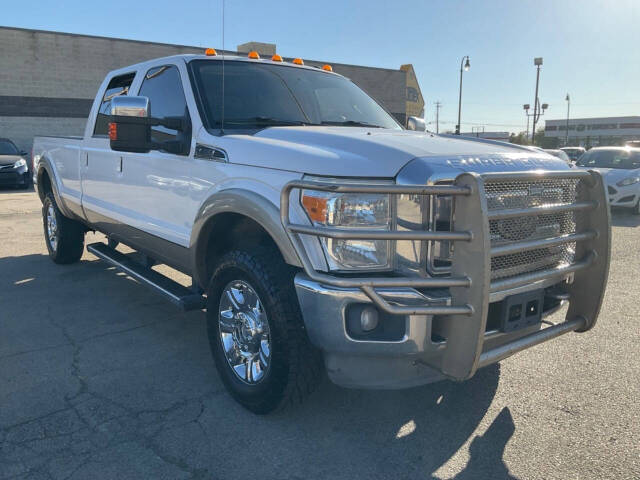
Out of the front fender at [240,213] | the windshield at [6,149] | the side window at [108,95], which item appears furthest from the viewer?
the windshield at [6,149]

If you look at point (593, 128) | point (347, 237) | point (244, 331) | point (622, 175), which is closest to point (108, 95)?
point (244, 331)

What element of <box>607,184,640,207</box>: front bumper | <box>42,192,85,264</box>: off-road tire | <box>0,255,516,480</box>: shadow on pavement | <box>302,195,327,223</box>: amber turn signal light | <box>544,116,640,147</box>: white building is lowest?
<box>0,255,516,480</box>: shadow on pavement

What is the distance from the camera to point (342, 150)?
9.40 ft

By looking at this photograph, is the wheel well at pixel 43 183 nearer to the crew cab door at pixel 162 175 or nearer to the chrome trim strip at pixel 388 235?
the crew cab door at pixel 162 175

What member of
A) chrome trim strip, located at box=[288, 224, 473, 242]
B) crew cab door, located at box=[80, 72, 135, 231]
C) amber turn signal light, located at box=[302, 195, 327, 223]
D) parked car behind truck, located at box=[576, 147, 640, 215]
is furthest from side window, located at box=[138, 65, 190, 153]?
parked car behind truck, located at box=[576, 147, 640, 215]

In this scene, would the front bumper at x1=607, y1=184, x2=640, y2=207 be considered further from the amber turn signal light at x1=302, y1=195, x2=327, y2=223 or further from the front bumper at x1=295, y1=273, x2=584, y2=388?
A: the amber turn signal light at x1=302, y1=195, x2=327, y2=223

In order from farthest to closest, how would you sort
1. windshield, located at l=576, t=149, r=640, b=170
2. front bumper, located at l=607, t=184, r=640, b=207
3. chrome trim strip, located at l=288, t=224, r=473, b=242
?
1. windshield, located at l=576, t=149, r=640, b=170
2. front bumper, located at l=607, t=184, r=640, b=207
3. chrome trim strip, located at l=288, t=224, r=473, b=242

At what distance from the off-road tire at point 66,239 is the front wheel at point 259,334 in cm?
379

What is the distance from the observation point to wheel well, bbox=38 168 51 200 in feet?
22.5

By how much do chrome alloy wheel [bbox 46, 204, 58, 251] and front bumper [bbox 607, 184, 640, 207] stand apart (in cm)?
1119

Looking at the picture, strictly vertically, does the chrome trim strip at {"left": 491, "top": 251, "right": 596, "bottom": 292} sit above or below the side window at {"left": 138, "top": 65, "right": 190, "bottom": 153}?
below

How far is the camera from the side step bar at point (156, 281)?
12.2ft

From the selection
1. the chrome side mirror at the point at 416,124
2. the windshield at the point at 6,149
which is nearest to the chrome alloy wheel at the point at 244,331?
the chrome side mirror at the point at 416,124

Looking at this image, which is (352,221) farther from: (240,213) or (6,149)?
(6,149)
